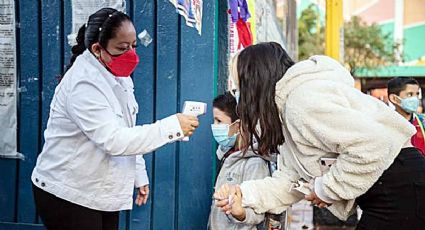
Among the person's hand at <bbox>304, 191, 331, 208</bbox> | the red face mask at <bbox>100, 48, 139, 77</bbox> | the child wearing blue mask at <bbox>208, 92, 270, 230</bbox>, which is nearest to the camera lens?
the person's hand at <bbox>304, 191, 331, 208</bbox>

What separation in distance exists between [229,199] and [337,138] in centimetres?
55

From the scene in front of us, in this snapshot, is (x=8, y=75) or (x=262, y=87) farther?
(x=8, y=75)

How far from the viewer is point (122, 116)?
3.11m

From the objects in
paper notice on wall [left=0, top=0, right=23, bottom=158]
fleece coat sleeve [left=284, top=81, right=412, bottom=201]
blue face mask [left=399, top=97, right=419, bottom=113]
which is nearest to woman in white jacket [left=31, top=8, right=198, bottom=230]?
fleece coat sleeve [left=284, top=81, right=412, bottom=201]

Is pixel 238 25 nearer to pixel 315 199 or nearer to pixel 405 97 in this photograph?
pixel 315 199

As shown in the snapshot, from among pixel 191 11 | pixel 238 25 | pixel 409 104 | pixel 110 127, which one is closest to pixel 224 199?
pixel 110 127

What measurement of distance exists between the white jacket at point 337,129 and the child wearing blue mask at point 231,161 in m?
0.82

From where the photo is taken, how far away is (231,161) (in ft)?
11.6

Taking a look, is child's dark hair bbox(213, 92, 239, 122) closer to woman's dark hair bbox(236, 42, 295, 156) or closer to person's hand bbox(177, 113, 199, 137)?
person's hand bbox(177, 113, 199, 137)

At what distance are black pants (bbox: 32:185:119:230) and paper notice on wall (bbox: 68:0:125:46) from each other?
54.9 inches

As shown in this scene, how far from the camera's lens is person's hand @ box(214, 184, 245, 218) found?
257cm

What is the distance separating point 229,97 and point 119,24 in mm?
909

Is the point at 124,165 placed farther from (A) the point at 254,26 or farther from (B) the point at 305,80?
(A) the point at 254,26

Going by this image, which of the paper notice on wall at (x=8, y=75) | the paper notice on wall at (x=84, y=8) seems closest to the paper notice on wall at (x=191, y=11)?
the paper notice on wall at (x=84, y=8)
